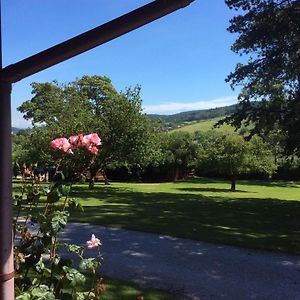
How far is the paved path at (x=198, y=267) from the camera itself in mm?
5895

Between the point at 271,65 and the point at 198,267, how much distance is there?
13.2m

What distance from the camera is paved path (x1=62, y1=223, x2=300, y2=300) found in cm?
589

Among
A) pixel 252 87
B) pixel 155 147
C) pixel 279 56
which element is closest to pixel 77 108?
pixel 155 147

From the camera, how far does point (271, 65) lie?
731 inches

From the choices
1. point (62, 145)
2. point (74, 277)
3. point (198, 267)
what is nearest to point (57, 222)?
point (74, 277)

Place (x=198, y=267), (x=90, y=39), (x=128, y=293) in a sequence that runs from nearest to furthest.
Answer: (x=90, y=39), (x=128, y=293), (x=198, y=267)

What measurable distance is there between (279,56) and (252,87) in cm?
284

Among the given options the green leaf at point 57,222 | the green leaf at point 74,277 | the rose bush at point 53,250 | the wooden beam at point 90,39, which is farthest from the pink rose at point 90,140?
the wooden beam at point 90,39

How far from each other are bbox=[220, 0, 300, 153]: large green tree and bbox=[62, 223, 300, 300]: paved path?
11.0 m

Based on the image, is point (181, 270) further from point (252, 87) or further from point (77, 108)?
point (77, 108)

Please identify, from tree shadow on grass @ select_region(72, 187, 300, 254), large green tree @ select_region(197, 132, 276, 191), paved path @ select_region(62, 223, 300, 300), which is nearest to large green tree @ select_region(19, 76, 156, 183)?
large green tree @ select_region(197, 132, 276, 191)

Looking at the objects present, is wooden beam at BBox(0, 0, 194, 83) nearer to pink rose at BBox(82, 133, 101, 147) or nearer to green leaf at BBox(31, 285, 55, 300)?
pink rose at BBox(82, 133, 101, 147)

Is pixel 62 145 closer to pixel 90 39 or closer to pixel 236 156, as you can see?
pixel 90 39

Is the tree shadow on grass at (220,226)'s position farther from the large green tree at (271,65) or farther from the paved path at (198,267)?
the large green tree at (271,65)
